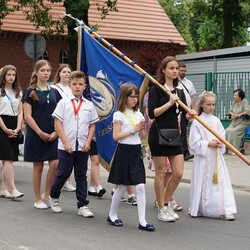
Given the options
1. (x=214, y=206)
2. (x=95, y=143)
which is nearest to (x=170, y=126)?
(x=214, y=206)

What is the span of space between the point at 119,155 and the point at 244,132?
913 cm

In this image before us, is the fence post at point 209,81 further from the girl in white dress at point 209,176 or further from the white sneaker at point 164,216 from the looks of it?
the white sneaker at point 164,216

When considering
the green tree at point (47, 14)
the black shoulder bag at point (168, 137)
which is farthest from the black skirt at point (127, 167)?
the green tree at point (47, 14)

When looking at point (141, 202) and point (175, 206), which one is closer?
point (141, 202)

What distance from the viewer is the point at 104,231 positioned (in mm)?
7172

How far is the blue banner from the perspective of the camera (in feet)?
28.3

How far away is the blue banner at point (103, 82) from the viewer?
340 inches

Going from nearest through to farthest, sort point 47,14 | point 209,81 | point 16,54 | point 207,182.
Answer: point 207,182
point 209,81
point 47,14
point 16,54

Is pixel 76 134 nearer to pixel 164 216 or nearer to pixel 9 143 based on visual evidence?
pixel 164 216

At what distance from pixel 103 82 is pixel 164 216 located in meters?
2.12

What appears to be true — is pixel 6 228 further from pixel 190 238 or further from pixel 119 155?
pixel 190 238

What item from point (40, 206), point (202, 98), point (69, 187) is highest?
point (202, 98)

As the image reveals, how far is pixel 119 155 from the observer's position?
7.32 meters

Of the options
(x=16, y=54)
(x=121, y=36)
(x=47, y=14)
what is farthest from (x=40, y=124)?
(x=121, y=36)
